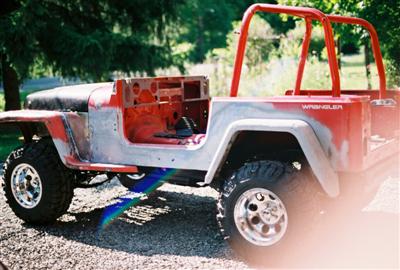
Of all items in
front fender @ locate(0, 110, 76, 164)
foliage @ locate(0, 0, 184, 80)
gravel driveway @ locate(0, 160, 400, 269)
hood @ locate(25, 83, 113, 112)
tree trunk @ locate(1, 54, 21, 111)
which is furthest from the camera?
tree trunk @ locate(1, 54, 21, 111)

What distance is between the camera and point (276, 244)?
162 inches

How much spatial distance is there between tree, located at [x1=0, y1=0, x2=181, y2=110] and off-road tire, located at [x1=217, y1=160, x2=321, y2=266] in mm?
7889

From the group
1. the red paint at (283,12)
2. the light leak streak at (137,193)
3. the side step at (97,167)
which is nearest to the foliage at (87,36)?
the light leak streak at (137,193)

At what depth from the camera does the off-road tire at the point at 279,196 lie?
402cm

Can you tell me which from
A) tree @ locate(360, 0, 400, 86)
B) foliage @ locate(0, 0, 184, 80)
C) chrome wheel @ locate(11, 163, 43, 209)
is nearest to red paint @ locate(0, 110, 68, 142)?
chrome wheel @ locate(11, 163, 43, 209)

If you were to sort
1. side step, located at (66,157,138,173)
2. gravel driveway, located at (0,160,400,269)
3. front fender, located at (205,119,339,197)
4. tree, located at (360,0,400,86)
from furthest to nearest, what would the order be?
tree, located at (360,0,400,86)
side step, located at (66,157,138,173)
gravel driveway, located at (0,160,400,269)
front fender, located at (205,119,339,197)

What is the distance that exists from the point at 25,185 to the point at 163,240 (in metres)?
1.57

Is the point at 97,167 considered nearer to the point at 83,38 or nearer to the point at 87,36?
the point at 83,38

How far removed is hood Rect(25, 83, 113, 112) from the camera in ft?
17.2

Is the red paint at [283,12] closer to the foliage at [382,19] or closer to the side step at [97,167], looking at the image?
the side step at [97,167]

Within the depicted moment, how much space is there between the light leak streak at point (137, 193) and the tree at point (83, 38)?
216 inches

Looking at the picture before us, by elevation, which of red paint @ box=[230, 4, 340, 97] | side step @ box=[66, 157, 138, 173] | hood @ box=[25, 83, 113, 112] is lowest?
side step @ box=[66, 157, 138, 173]

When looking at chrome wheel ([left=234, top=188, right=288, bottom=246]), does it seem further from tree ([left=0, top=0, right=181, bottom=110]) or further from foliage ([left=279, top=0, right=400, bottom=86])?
tree ([left=0, top=0, right=181, bottom=110])

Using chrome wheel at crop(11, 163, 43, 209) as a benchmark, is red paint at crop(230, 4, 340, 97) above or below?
above
